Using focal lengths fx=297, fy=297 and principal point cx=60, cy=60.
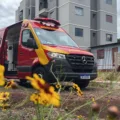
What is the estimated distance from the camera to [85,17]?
37625 mm

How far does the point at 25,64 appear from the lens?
332 inches

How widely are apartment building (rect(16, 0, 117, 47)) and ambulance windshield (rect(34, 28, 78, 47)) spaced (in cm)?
2629

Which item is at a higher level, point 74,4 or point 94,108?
point 74,4

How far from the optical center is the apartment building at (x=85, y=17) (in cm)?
3591

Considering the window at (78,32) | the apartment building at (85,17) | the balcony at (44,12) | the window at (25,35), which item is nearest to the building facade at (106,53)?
the window at (78,32)

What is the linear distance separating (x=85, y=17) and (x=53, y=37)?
97.6ft

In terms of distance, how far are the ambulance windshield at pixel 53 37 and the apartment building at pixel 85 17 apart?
26.3m

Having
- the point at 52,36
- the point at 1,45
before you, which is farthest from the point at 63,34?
the point at 1,45

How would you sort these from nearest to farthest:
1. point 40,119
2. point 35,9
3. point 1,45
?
point 40,119
point 1,45
point 35,9

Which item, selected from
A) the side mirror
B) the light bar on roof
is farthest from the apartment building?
the side mirror

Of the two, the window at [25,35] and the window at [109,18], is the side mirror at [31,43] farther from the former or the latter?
the window at [109,18]

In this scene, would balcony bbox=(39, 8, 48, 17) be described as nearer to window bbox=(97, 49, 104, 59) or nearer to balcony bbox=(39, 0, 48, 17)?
balcony bbox=(39, 0, 48, 17)

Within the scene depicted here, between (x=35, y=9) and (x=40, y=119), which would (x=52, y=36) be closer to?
(x=40, y=119)

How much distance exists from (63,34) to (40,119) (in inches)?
311
